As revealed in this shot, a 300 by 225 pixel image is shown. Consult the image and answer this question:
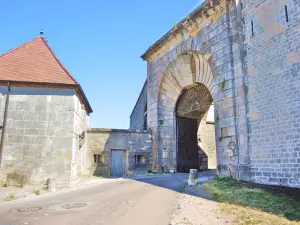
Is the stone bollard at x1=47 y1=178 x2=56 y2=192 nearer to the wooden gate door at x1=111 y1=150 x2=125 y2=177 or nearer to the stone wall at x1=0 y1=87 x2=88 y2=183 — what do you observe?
the stone wall at x1=0 y1=87 x2=88 y2=183

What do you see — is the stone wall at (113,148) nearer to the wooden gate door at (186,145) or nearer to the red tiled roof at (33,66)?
the wooden gate door at (186,145)

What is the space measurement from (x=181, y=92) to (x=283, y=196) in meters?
8.52

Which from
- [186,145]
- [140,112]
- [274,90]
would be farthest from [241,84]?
[140,112]

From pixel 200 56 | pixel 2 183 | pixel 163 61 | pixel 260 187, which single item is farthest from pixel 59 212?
pixel 163 61

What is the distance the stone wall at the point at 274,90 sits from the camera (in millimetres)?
7703

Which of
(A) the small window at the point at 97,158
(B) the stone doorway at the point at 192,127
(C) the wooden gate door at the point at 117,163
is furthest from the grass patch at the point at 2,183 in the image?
(B) the stone doorway at the point at 192,127

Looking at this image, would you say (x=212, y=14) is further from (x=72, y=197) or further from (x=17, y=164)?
(x=17, y=164)

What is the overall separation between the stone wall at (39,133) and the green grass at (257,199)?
5.60 metres

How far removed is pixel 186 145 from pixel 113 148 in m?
4.26

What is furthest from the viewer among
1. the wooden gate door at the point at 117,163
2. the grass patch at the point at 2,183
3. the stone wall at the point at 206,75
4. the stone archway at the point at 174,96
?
the wooden gate door at the point at 117,163

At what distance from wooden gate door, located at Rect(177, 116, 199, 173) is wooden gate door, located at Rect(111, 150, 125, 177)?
342 centimetres

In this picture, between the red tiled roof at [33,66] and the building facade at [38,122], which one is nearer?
the building facade at [38,122]

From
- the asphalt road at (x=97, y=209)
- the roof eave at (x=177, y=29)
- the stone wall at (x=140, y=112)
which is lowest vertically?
the asphalt road at (x=97, y=209)

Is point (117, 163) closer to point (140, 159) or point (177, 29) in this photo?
point (140, 159)
